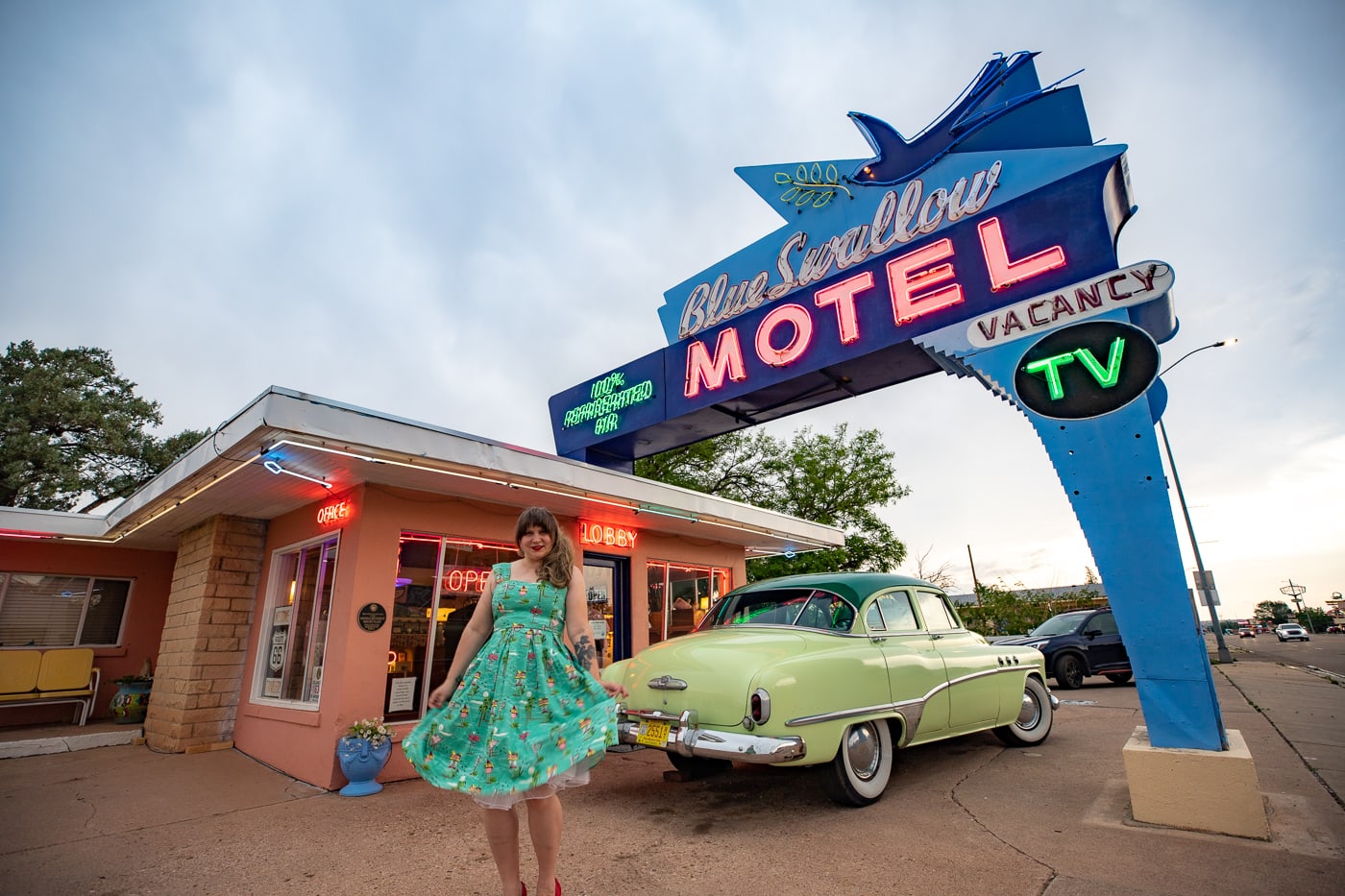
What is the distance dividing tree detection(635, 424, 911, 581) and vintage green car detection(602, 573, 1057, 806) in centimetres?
1680

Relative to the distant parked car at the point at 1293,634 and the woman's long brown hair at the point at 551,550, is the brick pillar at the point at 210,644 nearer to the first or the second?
the woman's long brown hair at the point at 551,550

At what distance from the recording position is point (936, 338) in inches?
217

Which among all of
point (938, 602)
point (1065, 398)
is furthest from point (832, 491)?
point (1065, 398)

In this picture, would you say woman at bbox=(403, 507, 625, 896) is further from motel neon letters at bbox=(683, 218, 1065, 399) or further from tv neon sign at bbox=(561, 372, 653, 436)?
tv neon sign at bbox=(561, 372, 653, 436)

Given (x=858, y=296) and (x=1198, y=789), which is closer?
(x=1198, y=789)

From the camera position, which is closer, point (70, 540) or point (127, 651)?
point (70, 540)

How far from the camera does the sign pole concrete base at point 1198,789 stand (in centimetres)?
334

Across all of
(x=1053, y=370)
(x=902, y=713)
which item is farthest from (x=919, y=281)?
(x=902, y=713)

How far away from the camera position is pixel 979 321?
4.82 metres

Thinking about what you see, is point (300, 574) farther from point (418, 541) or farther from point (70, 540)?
point (70, 540)

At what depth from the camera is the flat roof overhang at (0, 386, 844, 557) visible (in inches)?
191

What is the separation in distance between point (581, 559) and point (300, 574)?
3.24 metres

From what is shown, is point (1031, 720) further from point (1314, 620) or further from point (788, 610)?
point (1314, 620)

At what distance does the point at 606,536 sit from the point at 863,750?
4.75 metres
